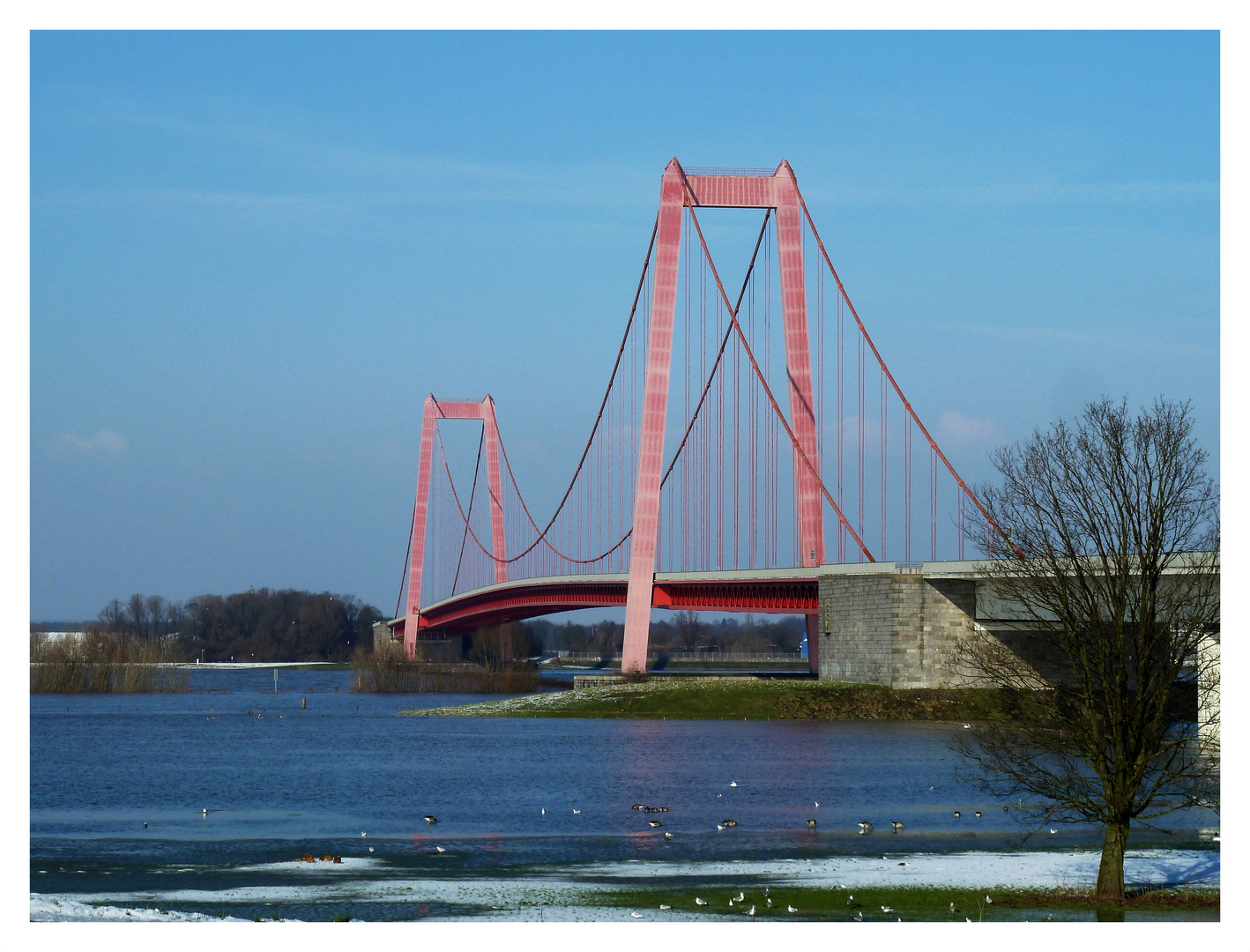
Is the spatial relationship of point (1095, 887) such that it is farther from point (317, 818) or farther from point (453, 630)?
point (453, 630)

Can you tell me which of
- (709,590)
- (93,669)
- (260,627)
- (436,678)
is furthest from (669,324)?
(260,627)

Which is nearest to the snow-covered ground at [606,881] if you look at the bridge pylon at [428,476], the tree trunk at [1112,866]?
the tree trunk at [1112,866]

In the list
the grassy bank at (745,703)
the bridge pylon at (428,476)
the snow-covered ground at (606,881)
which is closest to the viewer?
the snow-covered ground at (606,881)

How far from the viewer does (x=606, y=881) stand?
19094 mm

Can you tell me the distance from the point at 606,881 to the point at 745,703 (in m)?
35.7

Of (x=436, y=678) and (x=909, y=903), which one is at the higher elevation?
(x=909, y=903)

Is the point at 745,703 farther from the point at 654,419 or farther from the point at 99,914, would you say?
the point at 99,914

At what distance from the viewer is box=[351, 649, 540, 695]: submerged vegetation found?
244 feet

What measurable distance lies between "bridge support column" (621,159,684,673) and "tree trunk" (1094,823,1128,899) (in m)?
46.8

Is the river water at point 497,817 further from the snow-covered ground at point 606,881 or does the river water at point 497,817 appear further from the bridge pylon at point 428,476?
the bridge pylon at point 428,476

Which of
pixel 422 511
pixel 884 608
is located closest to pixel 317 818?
pixel 884 608

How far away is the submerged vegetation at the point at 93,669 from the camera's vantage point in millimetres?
78125

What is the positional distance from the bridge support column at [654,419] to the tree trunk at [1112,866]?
46.8 m
